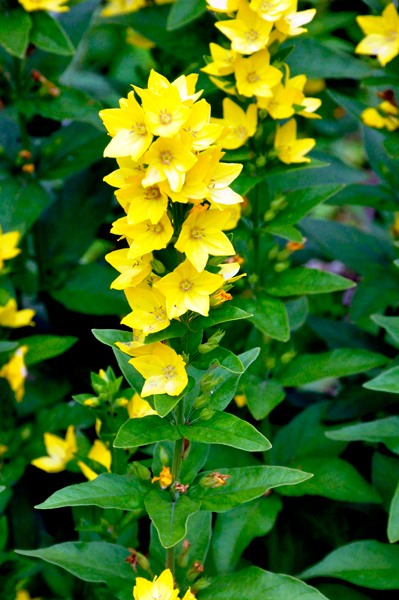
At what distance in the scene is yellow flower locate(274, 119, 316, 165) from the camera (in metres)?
1.49

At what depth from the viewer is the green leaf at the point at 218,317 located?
3.23 ft

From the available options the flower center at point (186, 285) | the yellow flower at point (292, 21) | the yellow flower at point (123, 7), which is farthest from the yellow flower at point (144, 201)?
the yellow flower at point (123, 7)

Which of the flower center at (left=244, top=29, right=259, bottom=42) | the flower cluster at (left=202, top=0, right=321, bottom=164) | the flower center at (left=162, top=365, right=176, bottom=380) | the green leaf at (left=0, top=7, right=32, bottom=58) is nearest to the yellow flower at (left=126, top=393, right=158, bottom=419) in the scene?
the flower center at (left=162, top=365, right=176, bottom=380)

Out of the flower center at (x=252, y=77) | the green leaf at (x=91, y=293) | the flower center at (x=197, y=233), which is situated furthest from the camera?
the green leaf at (x=91, y=293)

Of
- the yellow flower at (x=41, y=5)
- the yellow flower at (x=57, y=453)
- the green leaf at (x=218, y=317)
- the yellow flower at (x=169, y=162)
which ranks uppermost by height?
the yellow flower at (x=169, y=162)

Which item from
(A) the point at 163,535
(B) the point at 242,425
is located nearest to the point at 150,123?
(B) the point at 242,425

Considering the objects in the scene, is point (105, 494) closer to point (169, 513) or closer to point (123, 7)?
point (169, 513)

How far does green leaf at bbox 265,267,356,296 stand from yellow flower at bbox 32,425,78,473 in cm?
62

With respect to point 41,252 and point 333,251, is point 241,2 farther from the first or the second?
point 41,252

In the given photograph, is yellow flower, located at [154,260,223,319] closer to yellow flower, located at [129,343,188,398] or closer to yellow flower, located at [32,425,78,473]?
yellow flower, located at [129,343,188,398]

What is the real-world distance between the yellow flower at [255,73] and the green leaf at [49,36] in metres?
0.59

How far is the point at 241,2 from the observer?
1376mm

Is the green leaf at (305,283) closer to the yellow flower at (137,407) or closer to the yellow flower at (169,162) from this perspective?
the yellow flower at (137,407)

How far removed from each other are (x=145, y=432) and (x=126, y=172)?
428mm
